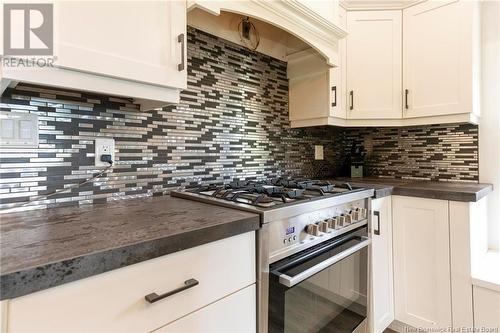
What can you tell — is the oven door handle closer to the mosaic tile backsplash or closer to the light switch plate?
the mosaic tile backsplash

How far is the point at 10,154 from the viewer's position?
0.92 meters

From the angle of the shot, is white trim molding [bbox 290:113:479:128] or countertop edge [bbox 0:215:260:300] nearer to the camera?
countertop edge [bbox 0:215:260:300]

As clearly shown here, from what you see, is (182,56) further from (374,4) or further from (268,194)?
(374,4)

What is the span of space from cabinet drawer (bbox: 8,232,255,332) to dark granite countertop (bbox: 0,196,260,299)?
0.03m

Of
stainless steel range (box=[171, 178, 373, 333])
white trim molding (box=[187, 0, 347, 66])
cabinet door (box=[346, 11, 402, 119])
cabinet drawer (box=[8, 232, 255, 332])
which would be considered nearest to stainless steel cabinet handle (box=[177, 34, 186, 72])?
white trim molding (box=[187, 0, 347, 66])

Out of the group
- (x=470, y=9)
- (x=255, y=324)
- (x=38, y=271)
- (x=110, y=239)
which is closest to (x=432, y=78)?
(x=470, y=9)

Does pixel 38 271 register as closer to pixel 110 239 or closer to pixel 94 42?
pixel 110 239

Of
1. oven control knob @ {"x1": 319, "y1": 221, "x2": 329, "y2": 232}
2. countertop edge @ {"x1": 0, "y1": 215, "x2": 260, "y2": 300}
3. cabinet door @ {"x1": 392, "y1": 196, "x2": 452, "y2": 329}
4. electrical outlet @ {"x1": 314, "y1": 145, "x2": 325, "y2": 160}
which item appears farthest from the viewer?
electrical outlet @ {"x1": 314, "y1": 145, "x2": 325, "y2": 160}

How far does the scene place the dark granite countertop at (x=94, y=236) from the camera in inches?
19.7

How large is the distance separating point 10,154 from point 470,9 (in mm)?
2322

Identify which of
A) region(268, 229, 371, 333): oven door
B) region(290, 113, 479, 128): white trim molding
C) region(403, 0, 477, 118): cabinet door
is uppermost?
region(403, 0, 477, 118): cabinet door

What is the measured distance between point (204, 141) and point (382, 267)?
3.92 feet

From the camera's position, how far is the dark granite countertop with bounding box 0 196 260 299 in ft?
1.64
